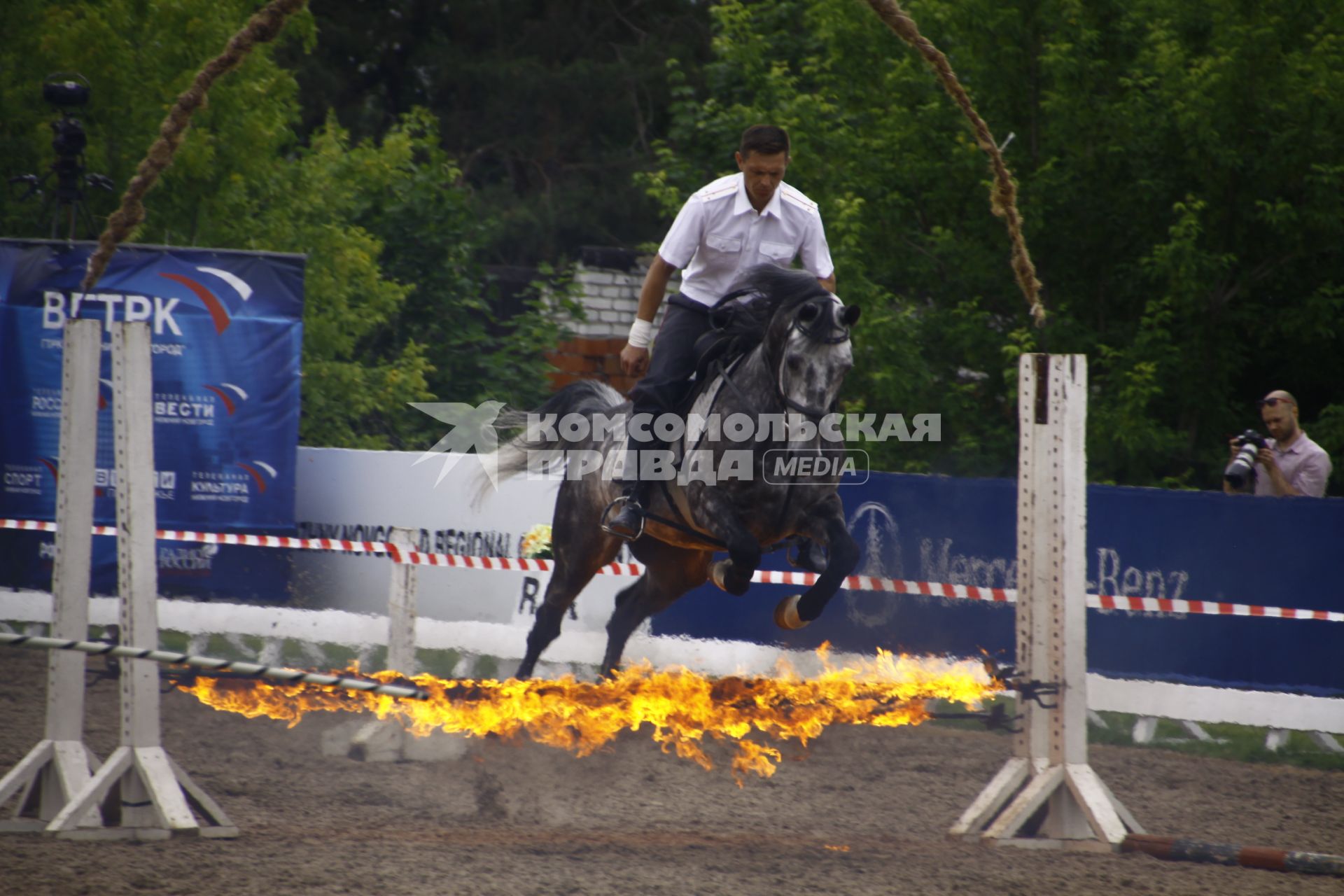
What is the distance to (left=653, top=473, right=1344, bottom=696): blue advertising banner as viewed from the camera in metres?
7.85

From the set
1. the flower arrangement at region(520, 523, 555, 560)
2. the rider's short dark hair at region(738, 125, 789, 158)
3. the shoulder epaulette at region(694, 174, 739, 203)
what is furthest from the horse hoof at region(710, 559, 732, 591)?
the flower arrangement at region(520, 523, 555, 560)

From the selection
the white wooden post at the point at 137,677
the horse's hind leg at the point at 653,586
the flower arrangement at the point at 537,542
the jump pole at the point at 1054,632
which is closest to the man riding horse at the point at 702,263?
the horse's hind leg at the point at 653,586

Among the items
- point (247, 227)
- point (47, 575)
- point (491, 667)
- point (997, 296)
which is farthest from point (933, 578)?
point (247, 227)

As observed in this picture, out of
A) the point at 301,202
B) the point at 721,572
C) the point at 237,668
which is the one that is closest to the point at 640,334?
the point at 721,572

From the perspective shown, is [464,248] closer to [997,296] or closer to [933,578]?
[997,296]

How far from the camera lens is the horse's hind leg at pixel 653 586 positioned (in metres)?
6.79

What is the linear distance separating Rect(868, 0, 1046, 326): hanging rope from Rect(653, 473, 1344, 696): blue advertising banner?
2956 mm

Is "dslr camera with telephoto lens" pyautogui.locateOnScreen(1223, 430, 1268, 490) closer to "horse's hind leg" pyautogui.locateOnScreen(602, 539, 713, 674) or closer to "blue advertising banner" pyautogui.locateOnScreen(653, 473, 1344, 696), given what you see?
"blue advertising banner" pyautogui.locateOnScreen(653, 473, 1344, 696)

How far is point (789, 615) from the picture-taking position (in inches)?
221

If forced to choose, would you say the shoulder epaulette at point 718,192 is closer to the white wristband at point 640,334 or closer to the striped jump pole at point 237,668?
the white wristband at point 640,334

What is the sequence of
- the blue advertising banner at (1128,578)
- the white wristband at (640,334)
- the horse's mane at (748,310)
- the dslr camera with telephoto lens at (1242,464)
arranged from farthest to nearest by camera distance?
the dslr camera with telephoto lens at (1242,464), the blue advertising banner at (1128,578), the white wristband at (640,334), the horse's mane at (748,310)

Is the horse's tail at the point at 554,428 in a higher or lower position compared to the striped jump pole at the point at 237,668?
higher

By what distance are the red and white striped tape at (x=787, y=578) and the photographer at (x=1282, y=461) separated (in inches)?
30.8

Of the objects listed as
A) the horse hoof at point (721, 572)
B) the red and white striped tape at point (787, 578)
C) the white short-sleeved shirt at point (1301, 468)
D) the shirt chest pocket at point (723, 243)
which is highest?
the shirt chest pocket at point (723, 243)
